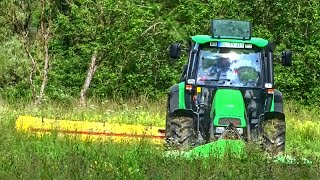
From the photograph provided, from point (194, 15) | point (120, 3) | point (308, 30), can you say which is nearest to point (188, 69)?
point (120, 3)

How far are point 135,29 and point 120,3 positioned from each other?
3.35 feet

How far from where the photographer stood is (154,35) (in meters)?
21.6

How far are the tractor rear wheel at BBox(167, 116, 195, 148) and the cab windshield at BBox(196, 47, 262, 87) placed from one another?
759mm

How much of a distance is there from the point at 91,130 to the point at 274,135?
2.52 metres

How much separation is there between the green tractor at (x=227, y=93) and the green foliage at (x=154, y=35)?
35.1 feet

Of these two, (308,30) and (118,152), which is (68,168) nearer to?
(118,152)

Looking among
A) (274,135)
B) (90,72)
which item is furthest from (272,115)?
(90,72)

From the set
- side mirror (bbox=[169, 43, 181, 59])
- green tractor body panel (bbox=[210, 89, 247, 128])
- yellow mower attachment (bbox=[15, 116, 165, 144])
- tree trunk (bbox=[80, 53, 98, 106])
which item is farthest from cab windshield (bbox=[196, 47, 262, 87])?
tree trunk (bbox=[80, 53, 98, 106])

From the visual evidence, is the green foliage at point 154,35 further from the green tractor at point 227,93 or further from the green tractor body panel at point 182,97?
the green tractor at point 227,93

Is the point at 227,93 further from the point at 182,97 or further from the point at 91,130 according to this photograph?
the point at 91,130

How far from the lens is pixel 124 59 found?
21531mm

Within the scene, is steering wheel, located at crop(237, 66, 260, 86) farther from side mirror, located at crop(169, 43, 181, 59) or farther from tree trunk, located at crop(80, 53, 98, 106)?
tree trunk, located at crop(80, 53, 98, 106)

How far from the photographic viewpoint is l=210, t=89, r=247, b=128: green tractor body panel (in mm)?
8555

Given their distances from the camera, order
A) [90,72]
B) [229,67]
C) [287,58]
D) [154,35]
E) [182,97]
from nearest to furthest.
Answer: [229,67]
[287,58]
[182,97]
[90,72]
[154,35]
